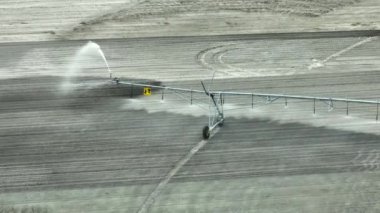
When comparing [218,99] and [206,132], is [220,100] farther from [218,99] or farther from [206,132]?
[206,132]

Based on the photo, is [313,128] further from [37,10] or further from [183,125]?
[37,10]

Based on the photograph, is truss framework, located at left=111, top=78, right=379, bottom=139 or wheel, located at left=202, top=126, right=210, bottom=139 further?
truss framework, located at left=111, top=78, right=379, bottom=139

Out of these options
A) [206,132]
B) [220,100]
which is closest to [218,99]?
[220,100]

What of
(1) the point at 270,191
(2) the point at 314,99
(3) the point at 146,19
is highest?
(3) the point at 146,19

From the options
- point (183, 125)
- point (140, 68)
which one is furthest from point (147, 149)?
point (140, 68)

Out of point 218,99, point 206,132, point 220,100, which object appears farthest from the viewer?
point 218,99

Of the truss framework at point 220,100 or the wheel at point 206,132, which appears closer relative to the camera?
the wheel at point 206,132

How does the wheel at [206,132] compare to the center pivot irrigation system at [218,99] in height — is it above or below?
below

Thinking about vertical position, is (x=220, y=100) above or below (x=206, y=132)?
above

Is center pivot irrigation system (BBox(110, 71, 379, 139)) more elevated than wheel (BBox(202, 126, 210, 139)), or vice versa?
center pivot irrigation system (BBox(110, 71, 379, 139))

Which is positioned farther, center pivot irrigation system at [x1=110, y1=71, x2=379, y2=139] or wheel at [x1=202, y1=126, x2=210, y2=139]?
center pivot irrigation system at [x1=110, y1=71, x2=379, y2=139]

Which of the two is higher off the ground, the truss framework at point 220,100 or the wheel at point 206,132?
the truss framework at point 220,100
